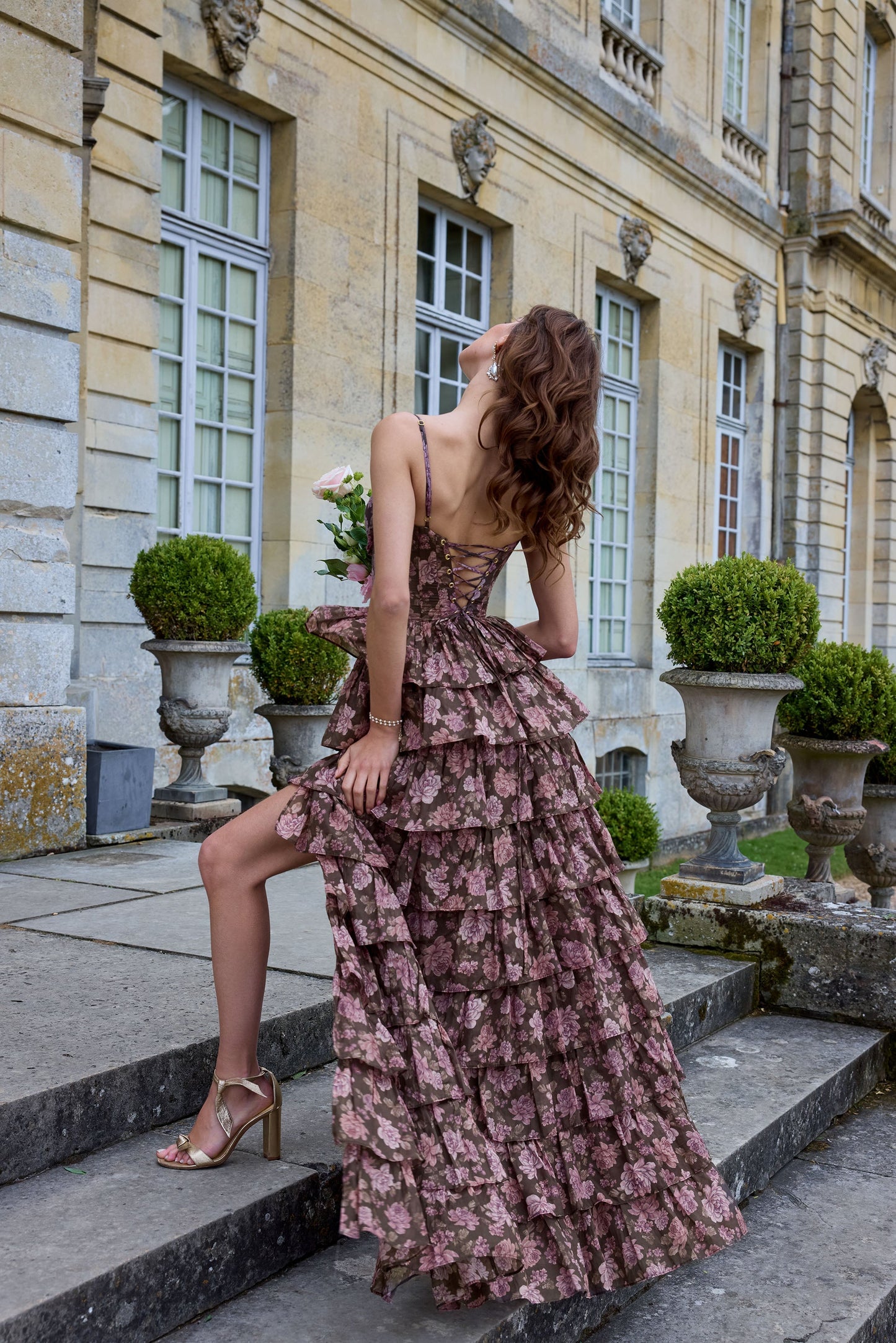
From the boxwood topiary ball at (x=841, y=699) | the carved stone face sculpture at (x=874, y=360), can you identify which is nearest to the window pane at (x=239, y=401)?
the boxwood topiary ball at (x=841, y=699)

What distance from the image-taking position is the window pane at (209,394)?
7602 millimetres

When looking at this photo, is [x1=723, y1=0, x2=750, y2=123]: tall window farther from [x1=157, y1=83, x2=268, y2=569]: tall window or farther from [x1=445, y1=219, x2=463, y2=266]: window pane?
[x1=157, y1=83, x2=268, y2=569]: tall window

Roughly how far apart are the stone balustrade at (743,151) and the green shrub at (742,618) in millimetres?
9790

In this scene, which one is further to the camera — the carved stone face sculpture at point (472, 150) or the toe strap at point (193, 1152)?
the carved stone face sculpture at point (472, 150)

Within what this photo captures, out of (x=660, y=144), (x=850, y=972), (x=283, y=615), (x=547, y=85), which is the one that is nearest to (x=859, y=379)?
(x=660, y=144)

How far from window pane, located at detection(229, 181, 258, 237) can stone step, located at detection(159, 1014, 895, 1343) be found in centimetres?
564

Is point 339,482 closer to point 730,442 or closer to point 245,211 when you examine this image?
point 245,211

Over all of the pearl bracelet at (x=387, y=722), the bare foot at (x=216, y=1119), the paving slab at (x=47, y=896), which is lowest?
the bare foot at (x=216, y=1119)

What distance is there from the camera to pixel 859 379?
626 inches

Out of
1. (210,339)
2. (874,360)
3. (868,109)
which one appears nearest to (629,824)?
(210,339)

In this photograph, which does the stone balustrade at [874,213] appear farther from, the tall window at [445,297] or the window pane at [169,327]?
the window pane at [169,327]

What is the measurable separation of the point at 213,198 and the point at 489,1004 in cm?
645

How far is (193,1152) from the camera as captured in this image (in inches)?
92.4

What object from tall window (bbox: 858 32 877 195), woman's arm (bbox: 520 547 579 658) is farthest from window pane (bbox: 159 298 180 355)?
tall window (bbox: 858 32 877 195)
